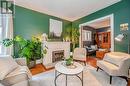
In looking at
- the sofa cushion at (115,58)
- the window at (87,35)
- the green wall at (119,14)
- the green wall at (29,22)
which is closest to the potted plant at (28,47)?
the green wall at (29,22)

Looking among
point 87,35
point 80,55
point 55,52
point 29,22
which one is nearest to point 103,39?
point 87,35

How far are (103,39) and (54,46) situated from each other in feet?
17.4

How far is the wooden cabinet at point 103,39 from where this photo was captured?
8198 millimetres

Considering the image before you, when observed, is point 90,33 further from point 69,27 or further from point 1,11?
point 1,11

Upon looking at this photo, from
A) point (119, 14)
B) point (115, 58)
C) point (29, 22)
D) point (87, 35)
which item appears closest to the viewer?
point (115, 58)

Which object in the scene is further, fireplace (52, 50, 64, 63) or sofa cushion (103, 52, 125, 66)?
fireplace (52, 50, 64, 63)

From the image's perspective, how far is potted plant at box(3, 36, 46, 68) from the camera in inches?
145

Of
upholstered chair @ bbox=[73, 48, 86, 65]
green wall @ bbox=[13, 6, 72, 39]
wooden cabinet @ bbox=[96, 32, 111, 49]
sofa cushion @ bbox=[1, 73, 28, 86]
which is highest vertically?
green wall @ bbox=[13, 6, 72, 39]

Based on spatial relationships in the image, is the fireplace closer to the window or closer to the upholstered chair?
the upholstered chair

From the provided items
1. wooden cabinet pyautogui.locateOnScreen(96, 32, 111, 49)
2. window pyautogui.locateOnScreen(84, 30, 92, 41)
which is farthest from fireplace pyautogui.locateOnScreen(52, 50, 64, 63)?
wooden cabinet pyautogui.locateOnScreen(96, 32, 111, 49)

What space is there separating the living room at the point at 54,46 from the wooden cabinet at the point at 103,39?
337 centimetres

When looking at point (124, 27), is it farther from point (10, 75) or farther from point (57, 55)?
point (10, 75)

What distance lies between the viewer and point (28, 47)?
395 cm

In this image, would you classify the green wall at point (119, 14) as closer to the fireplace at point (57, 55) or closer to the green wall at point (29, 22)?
the fireplace at point (57, 55)
